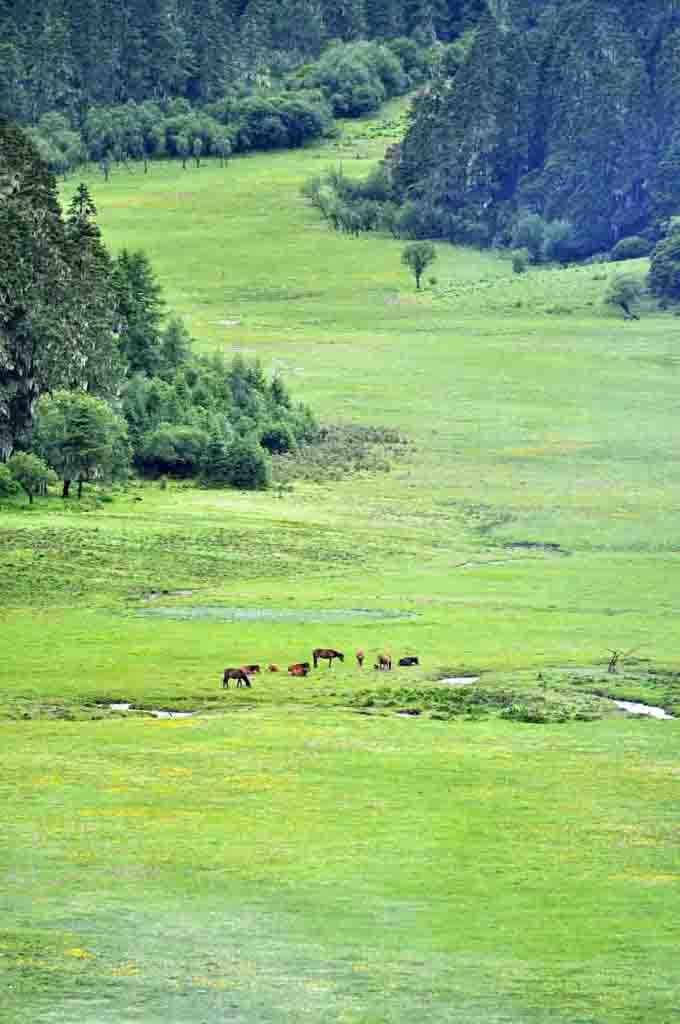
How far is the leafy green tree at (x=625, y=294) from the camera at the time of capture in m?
179

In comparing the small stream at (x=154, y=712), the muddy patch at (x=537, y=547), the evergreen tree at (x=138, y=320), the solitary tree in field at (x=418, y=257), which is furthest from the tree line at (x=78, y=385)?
the solitary tree in field at (x=418, y=257)

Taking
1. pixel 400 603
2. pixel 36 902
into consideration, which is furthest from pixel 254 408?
pixel 36 902

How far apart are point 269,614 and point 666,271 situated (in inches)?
4368

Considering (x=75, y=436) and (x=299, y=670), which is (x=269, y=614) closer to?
(x=299, y=670)

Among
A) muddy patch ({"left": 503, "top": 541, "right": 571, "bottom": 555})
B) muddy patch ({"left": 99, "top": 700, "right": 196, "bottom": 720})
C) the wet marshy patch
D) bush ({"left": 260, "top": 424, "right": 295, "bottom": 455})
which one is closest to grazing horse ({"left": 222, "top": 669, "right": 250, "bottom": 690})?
muddy patch ({"left": 99, "top": 700, "right": 196, "bottom": 720})

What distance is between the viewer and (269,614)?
7619 centimetres

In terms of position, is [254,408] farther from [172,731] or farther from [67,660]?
[172,731]

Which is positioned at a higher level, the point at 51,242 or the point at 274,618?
the point at 51,242

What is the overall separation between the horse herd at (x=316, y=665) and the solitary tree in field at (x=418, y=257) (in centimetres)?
12275

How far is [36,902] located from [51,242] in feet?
243

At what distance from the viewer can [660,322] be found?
176m

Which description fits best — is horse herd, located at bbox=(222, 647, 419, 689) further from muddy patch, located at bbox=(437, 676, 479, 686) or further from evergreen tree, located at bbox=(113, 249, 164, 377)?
evergreen tree, located at bbox=(113, 249, 164, 377)

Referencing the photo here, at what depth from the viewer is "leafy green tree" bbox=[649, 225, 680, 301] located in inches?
7092

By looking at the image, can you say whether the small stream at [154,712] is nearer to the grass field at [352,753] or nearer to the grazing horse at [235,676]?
the grass field at [352,753]
